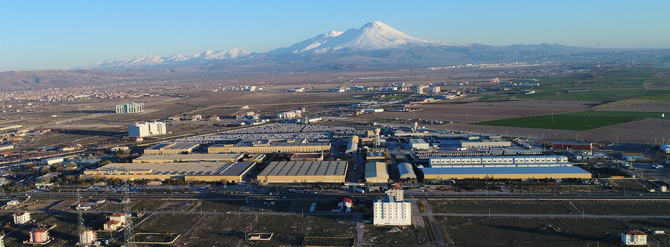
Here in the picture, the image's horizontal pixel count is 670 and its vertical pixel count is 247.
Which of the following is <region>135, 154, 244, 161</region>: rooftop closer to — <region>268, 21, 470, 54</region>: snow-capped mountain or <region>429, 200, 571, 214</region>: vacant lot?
<region>429, 200, 571, 214</region>: vacant lot

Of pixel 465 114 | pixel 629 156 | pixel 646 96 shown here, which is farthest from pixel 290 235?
pixel 646 96

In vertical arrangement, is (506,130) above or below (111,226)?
above

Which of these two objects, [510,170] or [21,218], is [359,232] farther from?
[21,218]

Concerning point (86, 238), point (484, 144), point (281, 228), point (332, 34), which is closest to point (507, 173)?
point (484, 144)

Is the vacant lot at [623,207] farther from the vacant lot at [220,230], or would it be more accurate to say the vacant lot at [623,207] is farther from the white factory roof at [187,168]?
the white factory roof at [187,168]

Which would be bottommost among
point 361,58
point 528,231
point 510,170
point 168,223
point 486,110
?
point 528,231
